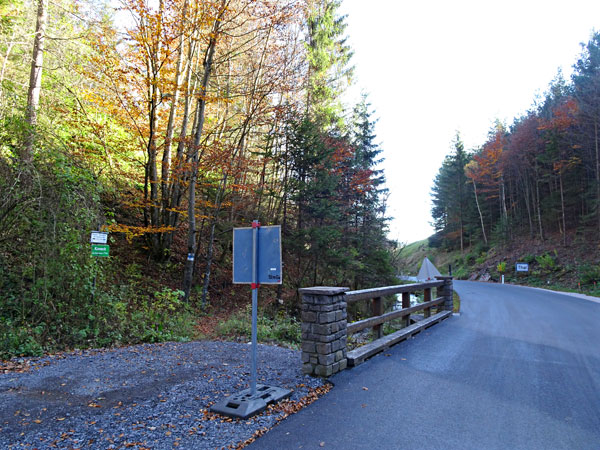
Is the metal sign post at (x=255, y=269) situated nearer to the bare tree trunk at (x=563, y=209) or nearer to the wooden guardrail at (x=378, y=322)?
the wooden guardrail at (x=378, y=322)

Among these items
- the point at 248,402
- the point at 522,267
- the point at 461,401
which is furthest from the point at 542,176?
the point at 248,402

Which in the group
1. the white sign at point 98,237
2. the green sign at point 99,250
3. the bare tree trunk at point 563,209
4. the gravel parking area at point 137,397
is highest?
the bare tree trunk at point 563,209

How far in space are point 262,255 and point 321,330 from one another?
1.46 meters

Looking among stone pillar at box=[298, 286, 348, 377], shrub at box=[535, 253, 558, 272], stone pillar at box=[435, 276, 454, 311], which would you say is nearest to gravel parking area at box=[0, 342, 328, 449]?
stone pillar at box=[298, 286, 348, 377]

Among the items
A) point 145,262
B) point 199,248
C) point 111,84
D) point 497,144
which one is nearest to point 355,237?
point 199,248

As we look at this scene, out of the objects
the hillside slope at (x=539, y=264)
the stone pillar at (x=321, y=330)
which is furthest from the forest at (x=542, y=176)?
the stone pillar at (x=321, y=330)

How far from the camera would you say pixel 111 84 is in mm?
11195

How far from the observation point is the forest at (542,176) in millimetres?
24953

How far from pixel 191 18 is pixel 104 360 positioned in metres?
9.97

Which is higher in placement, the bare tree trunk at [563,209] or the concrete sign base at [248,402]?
the bare tree trunk at [563,209]

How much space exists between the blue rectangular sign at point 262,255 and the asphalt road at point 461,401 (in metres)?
1.40

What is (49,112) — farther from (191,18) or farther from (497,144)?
(497,144)

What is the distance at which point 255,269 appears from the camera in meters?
3.90

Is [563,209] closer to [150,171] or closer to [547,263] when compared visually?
[547,263]
